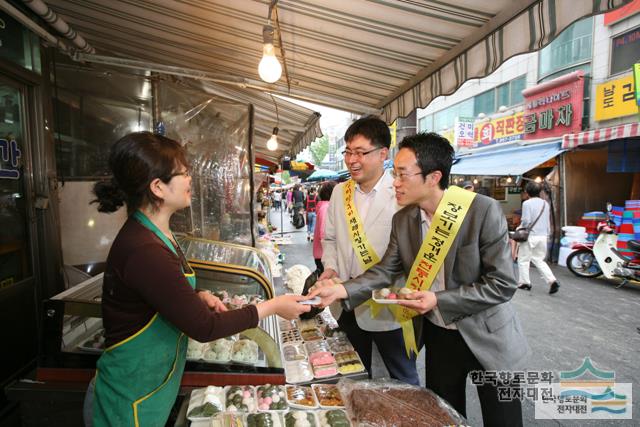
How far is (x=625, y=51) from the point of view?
10.5 metres

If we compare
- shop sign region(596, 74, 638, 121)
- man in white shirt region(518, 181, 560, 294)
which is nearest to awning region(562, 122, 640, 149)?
shop sign region(596, 74, 638, 121)

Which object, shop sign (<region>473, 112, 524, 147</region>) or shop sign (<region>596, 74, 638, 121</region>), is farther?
shop sign (<region>473, 112, 524, 147</region>)

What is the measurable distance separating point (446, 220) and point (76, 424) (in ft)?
8.66

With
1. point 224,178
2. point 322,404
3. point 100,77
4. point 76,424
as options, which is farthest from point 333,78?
point 76,424

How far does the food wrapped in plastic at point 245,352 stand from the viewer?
7.27 feet

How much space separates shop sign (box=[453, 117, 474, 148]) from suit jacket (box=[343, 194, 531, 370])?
16.7 meters

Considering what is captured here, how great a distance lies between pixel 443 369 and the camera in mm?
2111

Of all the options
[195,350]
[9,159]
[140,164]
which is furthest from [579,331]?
[9,159]

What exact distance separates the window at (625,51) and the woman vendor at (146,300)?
561 inches

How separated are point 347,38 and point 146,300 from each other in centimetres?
329

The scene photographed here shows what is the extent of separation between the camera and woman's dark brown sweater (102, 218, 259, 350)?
1366 millimetres

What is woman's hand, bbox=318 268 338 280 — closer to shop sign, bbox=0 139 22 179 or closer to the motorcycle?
shop sign, bbox=0 139 22 179

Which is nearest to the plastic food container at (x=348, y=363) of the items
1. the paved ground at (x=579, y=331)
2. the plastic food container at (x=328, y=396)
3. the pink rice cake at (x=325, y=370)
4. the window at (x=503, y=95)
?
the pink rice cake at (x=325, y=370)

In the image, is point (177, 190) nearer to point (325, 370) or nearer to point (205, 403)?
point (205, 403)
